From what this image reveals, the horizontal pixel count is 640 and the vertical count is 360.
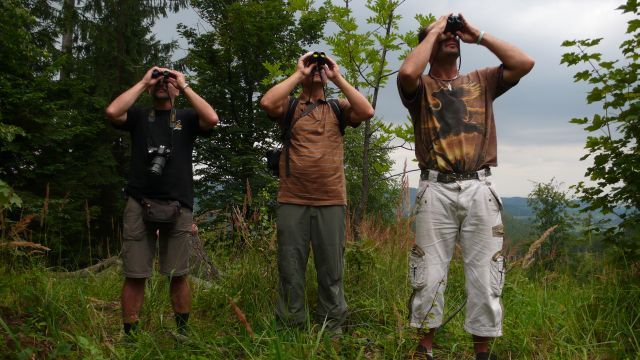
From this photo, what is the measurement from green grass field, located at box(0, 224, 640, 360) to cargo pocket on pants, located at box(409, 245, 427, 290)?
276 mm

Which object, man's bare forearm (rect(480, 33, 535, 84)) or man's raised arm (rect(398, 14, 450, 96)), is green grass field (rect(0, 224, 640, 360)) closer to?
man's raised arm (rect(398, 14, 450, 96))

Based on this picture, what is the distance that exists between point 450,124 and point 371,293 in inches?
63.8

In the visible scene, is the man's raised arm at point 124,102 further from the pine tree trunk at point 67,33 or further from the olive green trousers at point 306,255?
the pine tree trunk at point 67,33

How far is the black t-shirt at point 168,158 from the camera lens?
3.12 m

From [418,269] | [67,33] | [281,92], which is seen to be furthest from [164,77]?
[67,33]

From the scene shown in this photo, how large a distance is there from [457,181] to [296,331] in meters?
1.21

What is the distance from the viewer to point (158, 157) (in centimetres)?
304

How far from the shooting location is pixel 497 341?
3068 millimetres

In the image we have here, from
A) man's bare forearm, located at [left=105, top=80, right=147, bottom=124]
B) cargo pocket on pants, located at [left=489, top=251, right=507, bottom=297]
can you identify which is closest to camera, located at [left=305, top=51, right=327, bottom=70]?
man's bare forearm, located at [left=105, top=80, right=147, bottom=124]

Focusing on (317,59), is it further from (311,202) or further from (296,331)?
(296,331)

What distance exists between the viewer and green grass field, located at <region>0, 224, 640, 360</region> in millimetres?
2551

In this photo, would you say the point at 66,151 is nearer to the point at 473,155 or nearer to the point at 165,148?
the point at 165,148

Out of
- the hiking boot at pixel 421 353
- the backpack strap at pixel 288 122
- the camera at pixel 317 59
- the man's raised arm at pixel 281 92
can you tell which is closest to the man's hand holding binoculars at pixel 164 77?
the man's raised arm at pixel 281 92

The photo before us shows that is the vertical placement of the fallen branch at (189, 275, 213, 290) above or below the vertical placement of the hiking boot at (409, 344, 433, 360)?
above
